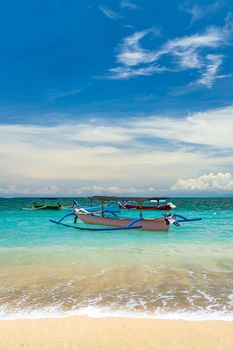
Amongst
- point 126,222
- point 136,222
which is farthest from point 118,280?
point 126,222

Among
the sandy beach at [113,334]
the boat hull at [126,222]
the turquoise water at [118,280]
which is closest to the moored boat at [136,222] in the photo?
the boat hull at [126,222]

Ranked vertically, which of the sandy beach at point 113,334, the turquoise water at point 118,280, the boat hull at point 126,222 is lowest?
the turquoise water at point 118,280

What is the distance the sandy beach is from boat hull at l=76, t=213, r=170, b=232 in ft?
57.4

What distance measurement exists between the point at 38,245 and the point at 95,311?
36.6 feet

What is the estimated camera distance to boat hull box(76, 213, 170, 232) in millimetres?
23656

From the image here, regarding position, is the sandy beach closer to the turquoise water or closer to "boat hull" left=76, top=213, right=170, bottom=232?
the turquoise water

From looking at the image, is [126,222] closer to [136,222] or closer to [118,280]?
[136,222]

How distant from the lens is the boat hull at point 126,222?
23.7 meters

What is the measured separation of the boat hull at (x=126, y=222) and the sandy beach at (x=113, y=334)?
17484 millimetres

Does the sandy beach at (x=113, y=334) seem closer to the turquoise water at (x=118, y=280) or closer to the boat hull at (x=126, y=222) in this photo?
the turquoise water at (x=118, y=280)

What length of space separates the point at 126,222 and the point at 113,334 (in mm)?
19457

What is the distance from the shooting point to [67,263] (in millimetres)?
12445

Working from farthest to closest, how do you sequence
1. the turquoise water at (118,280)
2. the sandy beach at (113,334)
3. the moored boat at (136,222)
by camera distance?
the moored boat at (136,222), the turquoise water at (118,280), the sandy beach at (113,334)

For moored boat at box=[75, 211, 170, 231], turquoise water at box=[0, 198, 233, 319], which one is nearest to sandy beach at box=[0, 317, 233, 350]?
turquoise water at box=[0, 198, 233, 319]
